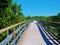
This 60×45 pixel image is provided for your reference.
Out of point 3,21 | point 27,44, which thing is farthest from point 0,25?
point 27,44

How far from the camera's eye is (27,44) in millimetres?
12766

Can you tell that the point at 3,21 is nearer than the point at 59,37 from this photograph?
No

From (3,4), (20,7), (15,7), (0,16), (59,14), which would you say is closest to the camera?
(3,4)

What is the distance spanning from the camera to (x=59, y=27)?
1241cm

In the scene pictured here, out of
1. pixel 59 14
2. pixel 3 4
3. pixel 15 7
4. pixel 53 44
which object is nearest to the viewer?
pixel 53 44

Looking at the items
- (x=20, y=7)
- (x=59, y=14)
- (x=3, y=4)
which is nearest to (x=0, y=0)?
(x=3, y=4)

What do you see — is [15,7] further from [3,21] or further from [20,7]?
[3,21]

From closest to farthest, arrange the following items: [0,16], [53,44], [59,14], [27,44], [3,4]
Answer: [53,44]
[27,44]
[3,4]
[0,16]
[59,14]

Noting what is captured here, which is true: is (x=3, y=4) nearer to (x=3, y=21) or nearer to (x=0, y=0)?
(x=0, y=0)

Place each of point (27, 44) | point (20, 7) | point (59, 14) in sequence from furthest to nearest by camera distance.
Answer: point (59, 14), point (20, 7), point (27, 44)

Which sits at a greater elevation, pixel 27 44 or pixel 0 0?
pixel 0 0

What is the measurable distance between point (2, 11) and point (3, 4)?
197cm

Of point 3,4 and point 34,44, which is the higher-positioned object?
point 3,4

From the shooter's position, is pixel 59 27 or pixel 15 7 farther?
pixel 15 7
